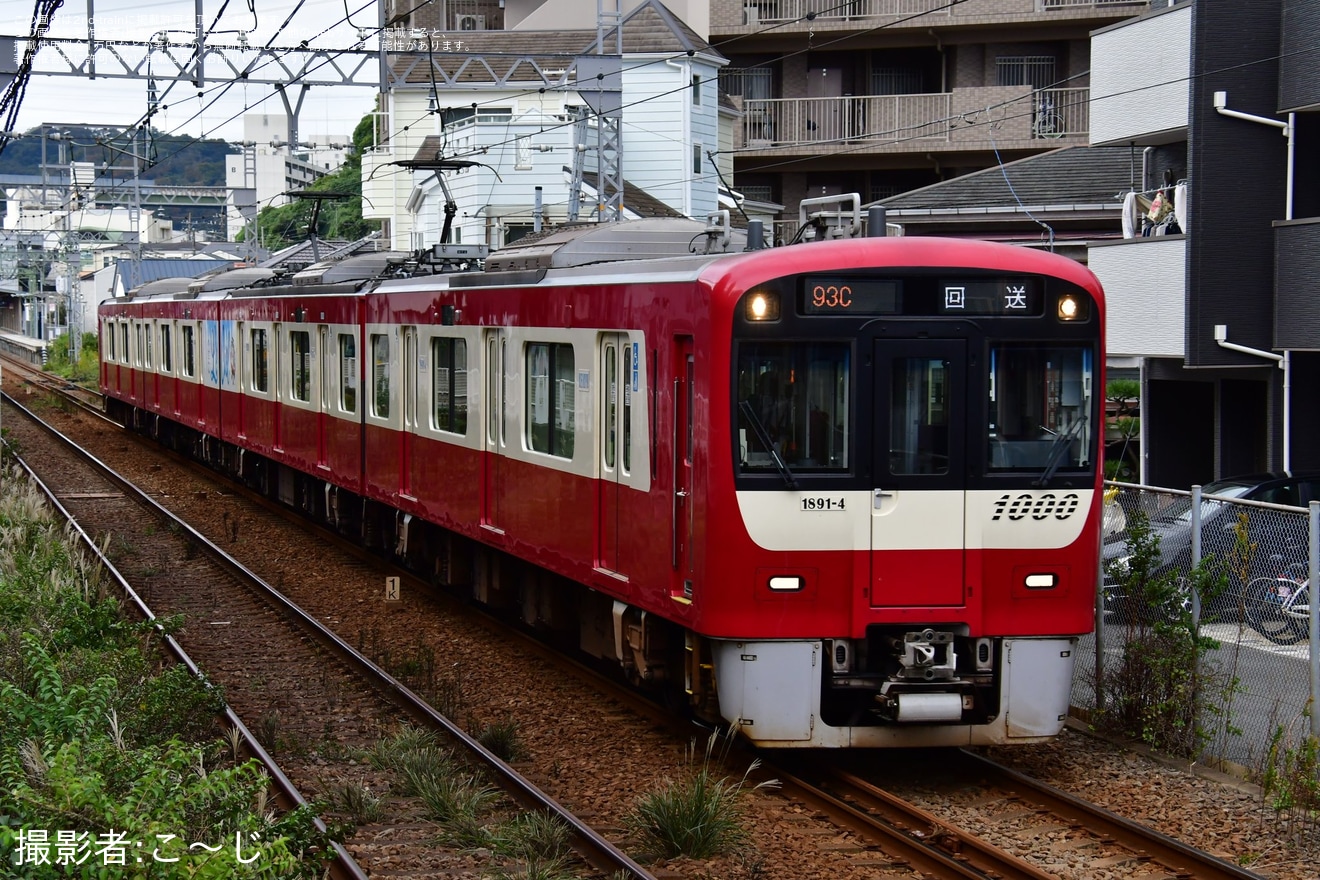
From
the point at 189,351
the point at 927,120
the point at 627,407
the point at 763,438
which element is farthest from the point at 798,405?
the point at 927,120

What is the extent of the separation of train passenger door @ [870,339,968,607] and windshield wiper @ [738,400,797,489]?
423 mm

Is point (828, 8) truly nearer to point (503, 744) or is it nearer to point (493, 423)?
point (493, 423)

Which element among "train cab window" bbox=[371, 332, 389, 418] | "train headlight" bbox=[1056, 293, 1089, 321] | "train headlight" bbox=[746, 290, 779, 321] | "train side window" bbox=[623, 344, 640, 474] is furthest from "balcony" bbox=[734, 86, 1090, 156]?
"train headlight" bbox=[746, 290, 779, 321]

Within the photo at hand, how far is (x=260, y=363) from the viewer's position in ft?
68.4

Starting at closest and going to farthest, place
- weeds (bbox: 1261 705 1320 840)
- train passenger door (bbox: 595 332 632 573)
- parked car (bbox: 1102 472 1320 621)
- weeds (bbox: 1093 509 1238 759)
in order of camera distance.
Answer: weeds (bbox: 1261 705 1320 840) < parked car (bbox: 1102 472 1320 621) < weeds (bbox: 1093 509 1238 759) < train passenger door (bbox: 595 332 632 573)

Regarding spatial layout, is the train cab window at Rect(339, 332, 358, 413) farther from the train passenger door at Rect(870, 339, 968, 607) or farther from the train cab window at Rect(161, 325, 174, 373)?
the train cab window at Rect(161, 325, 174, 373)

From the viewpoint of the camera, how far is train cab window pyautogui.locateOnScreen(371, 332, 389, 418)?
1499 centimetres

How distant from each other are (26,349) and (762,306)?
68220mm

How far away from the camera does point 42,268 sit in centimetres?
7962

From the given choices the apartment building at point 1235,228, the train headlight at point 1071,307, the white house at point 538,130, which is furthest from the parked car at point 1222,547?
the white house at point 538,130

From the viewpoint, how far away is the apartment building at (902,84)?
116 feet

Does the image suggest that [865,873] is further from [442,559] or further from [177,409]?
[177,409]

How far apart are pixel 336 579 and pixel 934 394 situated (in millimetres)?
8804

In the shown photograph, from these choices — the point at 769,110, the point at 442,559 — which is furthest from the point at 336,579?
the point at 769,110
